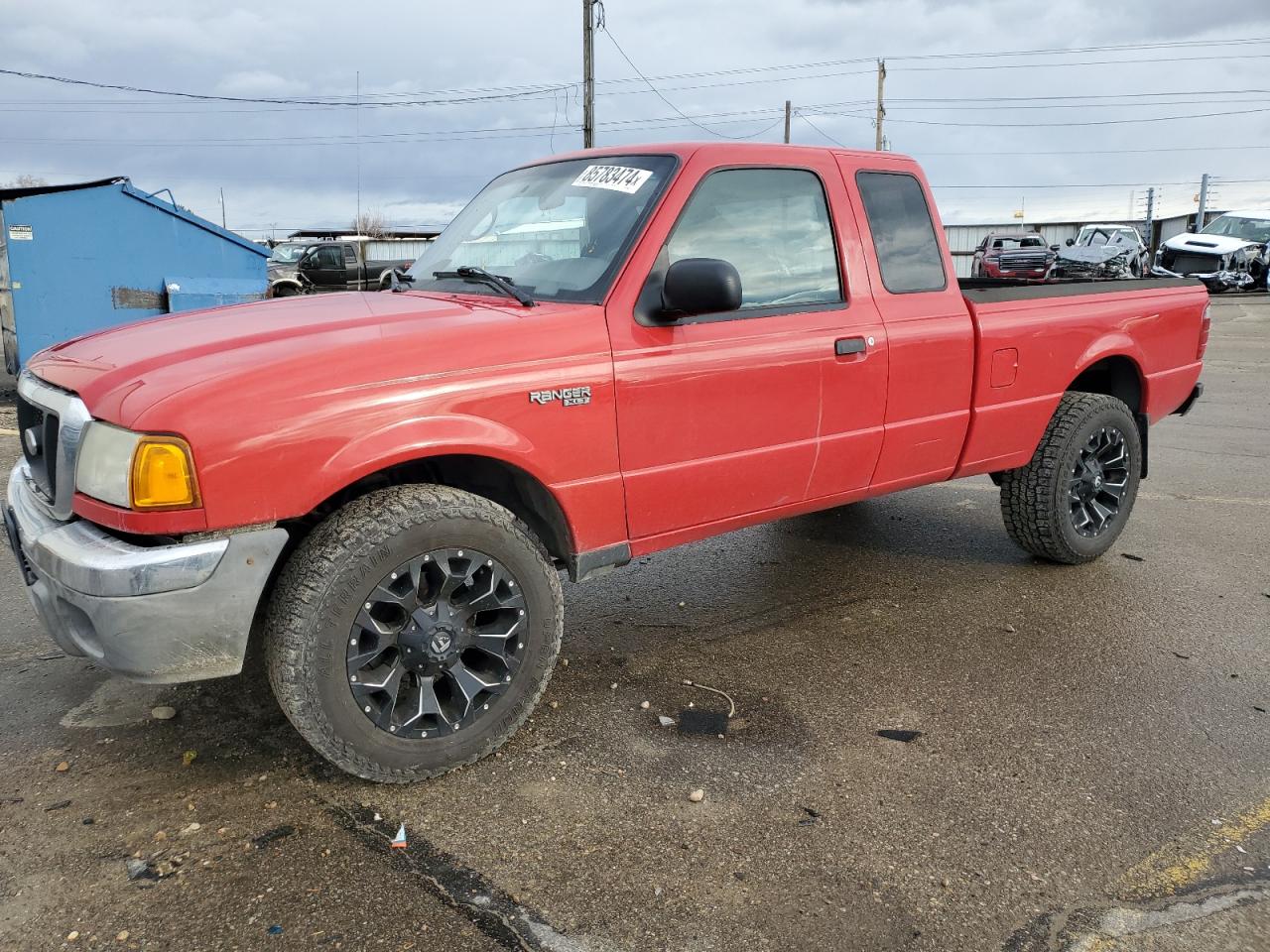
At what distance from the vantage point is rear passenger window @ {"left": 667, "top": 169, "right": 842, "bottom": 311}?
3.50 meters

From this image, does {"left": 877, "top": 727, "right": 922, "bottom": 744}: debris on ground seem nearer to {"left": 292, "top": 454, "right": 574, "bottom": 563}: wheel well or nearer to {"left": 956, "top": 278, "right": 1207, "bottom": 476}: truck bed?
{"left": 292, "top": 454, "right": 574, "bottom": 563}: wheel well

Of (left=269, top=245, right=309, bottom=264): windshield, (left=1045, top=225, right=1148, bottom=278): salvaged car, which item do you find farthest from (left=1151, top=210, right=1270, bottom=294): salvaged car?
(left=269, top=245, right=309, bottom=264): windshield

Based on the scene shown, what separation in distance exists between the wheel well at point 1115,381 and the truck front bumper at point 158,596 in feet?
13.7

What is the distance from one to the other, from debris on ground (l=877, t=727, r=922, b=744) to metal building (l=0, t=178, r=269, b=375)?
10180 millimetres

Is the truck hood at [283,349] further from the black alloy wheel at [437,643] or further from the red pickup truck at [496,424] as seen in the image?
the black alloy wheel at [437,643]

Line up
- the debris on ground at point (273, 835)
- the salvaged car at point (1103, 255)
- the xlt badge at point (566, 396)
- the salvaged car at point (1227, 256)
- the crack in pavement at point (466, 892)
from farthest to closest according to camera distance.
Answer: the salvaged car at point (1227, 256) < the salvaged car at point (1103, 255) < the xlt badge at point (566, 396) < the debris on ground at point (273, 835) < the crack in pavement at point (466, 892)

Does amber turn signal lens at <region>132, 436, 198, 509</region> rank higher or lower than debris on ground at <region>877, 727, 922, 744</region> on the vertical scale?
higher

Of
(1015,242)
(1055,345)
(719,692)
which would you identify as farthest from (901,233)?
(1015,242)

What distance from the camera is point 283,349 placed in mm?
2750

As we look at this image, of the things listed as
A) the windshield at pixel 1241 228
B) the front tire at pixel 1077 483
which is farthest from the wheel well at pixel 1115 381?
the windshield at pixel 1241 228

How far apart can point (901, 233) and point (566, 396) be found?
189 centimetres

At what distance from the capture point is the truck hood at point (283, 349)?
102 inches

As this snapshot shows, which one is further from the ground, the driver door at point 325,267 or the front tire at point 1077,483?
the driver door at point 325,267

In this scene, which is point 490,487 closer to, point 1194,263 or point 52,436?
point 52,436
